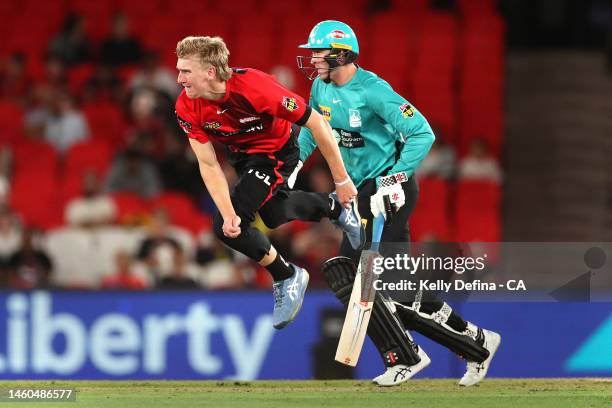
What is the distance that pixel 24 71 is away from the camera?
52.6 feet

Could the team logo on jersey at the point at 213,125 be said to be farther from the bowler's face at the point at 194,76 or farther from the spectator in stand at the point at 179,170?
the spectator in stand at the point at 179,170

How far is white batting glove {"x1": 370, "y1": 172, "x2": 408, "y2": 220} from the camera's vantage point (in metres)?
8.88

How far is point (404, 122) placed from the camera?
8.84 m

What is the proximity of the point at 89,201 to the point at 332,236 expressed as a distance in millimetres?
2478

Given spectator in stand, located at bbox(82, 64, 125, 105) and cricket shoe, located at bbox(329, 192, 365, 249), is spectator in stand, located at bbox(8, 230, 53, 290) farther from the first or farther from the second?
cricket shoe, located at bbox(329, 192, 365, 249)

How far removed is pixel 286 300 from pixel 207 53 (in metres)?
1.71

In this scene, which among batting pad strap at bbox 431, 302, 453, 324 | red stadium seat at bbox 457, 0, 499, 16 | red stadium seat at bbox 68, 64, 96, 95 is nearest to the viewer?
batting pad strap at bbox 431, 302, 453, 324

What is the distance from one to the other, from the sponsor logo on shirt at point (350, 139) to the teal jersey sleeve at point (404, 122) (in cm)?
23

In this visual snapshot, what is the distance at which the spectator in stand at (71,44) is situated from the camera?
1608 cm

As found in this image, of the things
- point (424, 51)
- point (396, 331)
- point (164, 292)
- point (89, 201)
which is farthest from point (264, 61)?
point (396, 331)

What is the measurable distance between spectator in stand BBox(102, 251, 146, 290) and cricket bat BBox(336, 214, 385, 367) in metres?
3.78

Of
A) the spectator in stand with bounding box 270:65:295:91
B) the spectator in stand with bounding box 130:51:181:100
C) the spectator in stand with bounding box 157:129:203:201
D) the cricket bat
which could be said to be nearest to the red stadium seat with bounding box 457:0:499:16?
the spectator in stand with bounding box 270:65:295:91

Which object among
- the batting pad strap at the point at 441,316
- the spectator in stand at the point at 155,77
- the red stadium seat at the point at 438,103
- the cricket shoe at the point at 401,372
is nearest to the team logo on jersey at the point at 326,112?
the batting pad strap at the point at 441,316

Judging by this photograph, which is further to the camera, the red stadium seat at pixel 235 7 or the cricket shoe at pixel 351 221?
the red stadium seat at pixel 235 7
